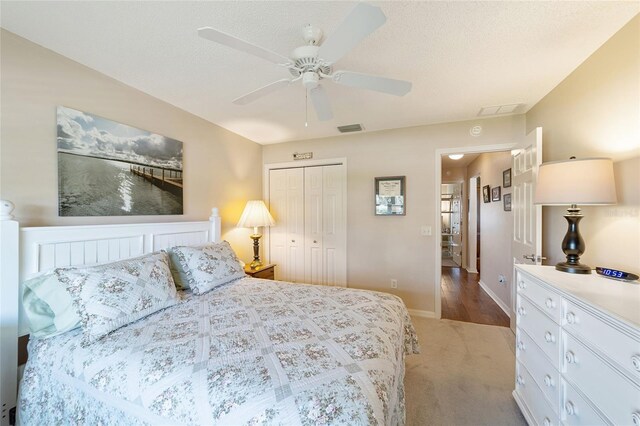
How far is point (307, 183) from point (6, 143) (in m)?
2.78

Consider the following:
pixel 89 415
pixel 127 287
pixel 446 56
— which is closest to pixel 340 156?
pixel 446 56

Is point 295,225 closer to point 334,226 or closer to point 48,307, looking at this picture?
point 334,226

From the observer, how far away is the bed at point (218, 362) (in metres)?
0.89

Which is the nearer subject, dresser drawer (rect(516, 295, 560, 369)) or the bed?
the bed

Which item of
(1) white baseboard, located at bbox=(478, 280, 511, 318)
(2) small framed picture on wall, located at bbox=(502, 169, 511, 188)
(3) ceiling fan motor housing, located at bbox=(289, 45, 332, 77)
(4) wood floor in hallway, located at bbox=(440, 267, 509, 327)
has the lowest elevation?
(4) wood floor in hallway, located at bbox=(440, 267, 509, 327)

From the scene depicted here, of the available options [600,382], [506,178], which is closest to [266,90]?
[600,382]

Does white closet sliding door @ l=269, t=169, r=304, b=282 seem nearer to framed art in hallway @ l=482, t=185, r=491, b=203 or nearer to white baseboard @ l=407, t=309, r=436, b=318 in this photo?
white baseboard @ l=407, t=309, r=436, b=318

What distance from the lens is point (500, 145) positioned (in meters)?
2.83

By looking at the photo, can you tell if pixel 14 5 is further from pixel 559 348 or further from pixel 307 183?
pixel 559 348

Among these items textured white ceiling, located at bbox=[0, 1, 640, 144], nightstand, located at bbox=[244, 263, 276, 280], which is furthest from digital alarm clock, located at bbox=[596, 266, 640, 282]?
nightstand, located at bbox=[244, 263, 276, 280]

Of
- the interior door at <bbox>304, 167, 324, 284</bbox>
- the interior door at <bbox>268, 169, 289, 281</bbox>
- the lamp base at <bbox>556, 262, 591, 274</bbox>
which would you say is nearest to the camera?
the lamp base at <bbox>556, 262, 591, 274</bbox>

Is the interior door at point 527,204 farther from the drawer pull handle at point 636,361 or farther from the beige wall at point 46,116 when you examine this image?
the beige wall at point 46,116

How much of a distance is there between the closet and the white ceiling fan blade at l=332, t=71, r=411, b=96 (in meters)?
2.02

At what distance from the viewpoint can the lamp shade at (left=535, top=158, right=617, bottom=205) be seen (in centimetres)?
138
